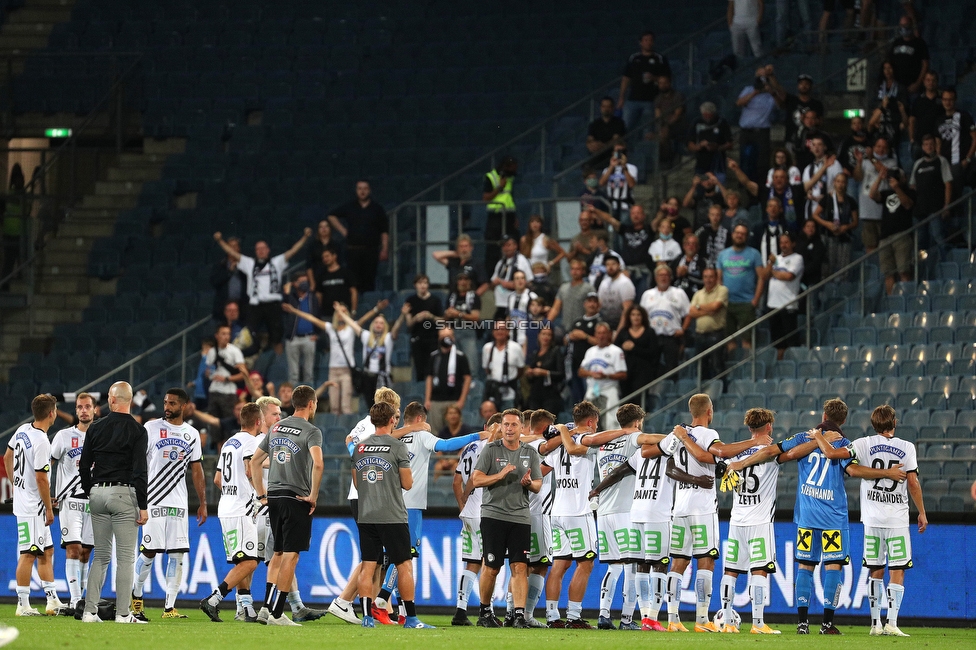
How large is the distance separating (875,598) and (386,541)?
16.8ft

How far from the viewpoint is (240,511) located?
52.2 feet

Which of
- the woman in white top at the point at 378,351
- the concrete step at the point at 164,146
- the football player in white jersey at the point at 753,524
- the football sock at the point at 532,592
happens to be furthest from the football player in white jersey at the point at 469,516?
the concrete step at the point at 164,146

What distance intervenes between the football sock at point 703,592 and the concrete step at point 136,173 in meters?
17.2

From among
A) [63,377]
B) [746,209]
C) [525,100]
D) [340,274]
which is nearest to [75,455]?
[340,274]

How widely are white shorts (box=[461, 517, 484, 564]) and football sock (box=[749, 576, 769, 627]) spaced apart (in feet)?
9.50

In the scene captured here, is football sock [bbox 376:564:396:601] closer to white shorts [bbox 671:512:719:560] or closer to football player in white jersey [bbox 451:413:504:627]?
football player in white jersey [bbox 451:413:504:627]

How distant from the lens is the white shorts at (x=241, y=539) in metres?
15.6

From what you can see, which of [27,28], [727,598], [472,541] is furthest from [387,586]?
[27,28]

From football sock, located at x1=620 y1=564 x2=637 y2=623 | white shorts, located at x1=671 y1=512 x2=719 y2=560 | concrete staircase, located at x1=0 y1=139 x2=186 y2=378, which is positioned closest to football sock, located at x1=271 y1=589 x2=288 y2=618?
football sock, located at x1=620 y1=564 x2=637 y2=623

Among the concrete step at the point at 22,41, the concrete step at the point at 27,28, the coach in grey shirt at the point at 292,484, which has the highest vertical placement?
the concrete step at the point at 27,28

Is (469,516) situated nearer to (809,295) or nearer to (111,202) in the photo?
(809,295)

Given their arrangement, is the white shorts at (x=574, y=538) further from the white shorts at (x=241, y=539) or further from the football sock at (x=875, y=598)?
the white shorts at (x=241, y=539)

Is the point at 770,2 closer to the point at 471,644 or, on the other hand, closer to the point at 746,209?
the point at 746,209

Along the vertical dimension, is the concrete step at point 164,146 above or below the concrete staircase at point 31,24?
below
